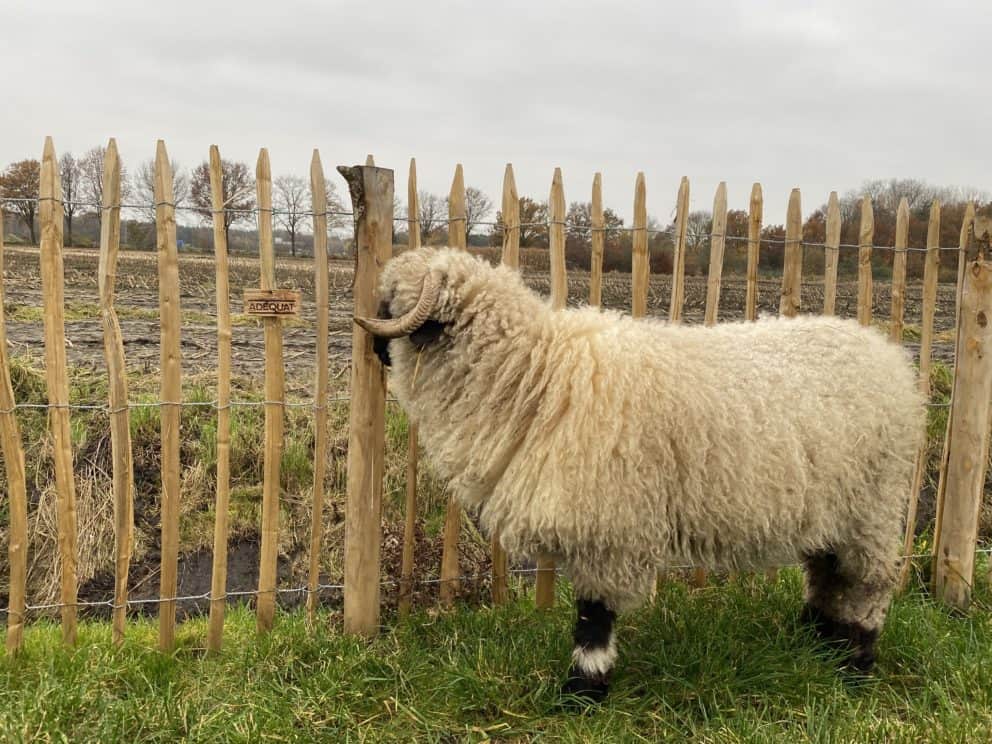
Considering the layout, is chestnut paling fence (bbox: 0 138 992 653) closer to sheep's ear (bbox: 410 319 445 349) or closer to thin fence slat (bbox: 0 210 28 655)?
thin fence slat (bbox: 0 210 28 655)

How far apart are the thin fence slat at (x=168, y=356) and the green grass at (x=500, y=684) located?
53cm

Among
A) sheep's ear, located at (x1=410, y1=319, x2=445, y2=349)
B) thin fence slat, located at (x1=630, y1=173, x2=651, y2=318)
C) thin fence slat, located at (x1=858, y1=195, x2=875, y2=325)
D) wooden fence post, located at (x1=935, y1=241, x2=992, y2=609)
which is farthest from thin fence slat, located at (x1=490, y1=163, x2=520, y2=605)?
wooden fence post, located at (x1=935, y1=241, x2=992, y2=609)

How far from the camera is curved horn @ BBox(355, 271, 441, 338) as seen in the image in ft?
11.6

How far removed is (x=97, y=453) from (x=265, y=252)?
142 inches

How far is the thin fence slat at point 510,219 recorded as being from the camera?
442 cm

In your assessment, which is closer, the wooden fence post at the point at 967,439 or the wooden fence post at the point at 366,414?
the wooden fence post at the point at 366,414

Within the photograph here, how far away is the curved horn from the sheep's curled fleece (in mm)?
63

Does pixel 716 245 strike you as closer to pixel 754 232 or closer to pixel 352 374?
pixel 754 232

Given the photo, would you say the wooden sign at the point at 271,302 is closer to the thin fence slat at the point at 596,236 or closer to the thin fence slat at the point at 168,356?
the thin fence slat at the point at 168,356

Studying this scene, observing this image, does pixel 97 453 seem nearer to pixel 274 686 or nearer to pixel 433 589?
pixel 433 589

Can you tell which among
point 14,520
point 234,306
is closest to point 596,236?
point 14,520

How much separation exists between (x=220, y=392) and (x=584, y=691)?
2.42 meters

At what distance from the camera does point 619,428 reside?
3443 millimetres

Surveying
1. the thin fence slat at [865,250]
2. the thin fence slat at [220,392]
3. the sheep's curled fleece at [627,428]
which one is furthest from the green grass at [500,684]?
the thin fence slat at [865,250]
